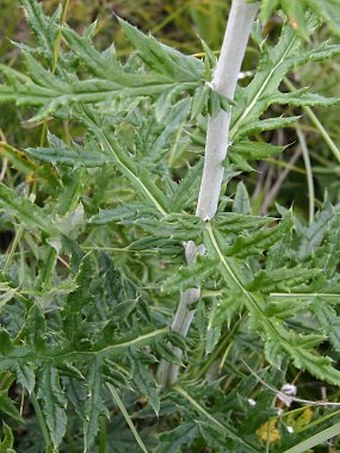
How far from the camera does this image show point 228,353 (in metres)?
2.20

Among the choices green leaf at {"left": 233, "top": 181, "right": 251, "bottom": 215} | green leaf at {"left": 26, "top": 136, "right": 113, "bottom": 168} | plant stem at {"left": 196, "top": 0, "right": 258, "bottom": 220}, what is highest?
plant stem at {"left": 196, "top": 0, "right": 258, "bottom": 220}

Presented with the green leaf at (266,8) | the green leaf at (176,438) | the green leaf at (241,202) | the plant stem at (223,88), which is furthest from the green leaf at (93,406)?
the green leaf at (266,8)

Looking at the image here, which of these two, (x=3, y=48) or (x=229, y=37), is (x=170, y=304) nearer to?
(x=229, y=37)

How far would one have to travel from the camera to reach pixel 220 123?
1414 millimetres

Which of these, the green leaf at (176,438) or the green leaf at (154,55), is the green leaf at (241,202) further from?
the green leaf at (154,55)

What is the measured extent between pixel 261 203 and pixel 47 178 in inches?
46.1

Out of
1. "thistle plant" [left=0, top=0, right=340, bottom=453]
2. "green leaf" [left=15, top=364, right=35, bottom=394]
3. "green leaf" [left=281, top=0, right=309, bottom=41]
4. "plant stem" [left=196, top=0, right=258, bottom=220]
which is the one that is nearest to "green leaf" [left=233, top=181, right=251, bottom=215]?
"thistle plant" [left=0, top=0, right=340, bottom=453]

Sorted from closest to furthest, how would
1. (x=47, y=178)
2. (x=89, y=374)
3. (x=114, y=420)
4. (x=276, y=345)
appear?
(x=276, y=345), (x=89, y=374), (x=47, y=178), (x=114, y=420)

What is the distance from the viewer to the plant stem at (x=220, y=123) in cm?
125

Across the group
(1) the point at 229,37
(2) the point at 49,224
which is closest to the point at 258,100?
(1) the point at 229,37

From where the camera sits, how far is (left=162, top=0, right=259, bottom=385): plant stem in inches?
49.4

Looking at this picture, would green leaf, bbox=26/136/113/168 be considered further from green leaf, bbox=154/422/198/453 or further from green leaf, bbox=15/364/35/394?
green leaf, bbox=154/422/198/453

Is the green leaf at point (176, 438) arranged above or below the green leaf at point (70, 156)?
below

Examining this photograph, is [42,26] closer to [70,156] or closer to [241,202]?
[70,156]
